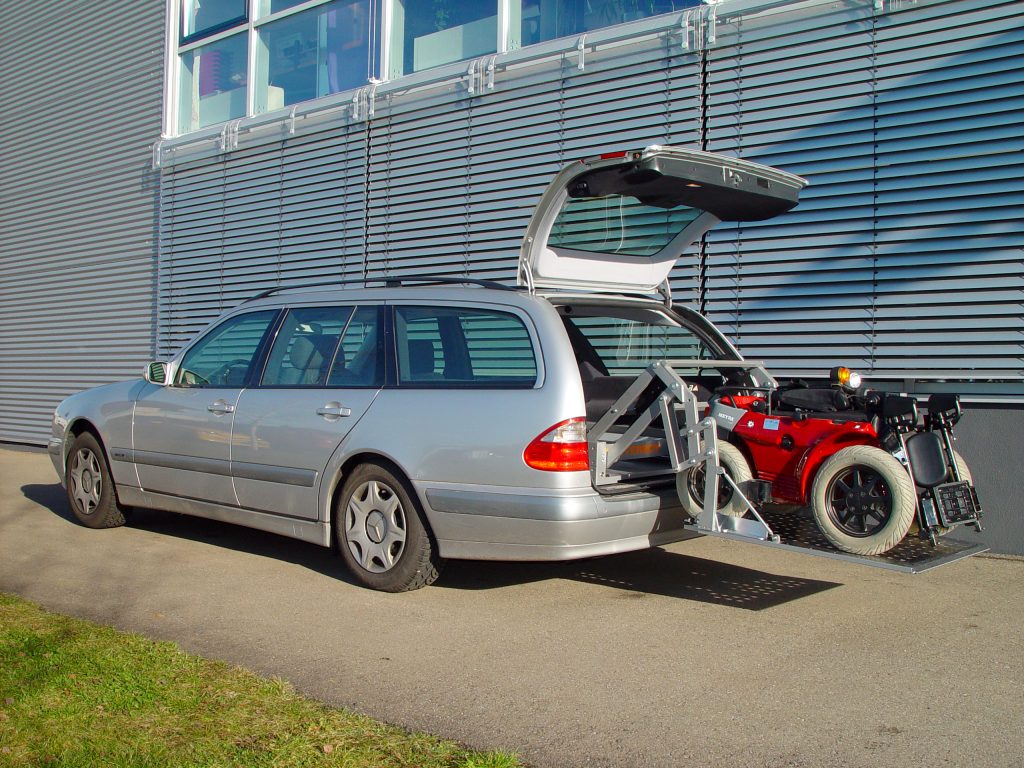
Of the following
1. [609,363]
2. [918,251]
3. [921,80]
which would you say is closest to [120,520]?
[609,363]

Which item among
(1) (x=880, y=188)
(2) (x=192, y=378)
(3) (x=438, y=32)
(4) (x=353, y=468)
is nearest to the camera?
(4) (x=353, y=468)

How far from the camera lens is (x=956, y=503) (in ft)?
16.1

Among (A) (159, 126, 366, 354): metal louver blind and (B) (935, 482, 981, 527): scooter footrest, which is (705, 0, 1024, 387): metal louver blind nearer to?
(B) (935, 482, 981, 527): scooter footrest

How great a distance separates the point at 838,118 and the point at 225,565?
5.24 metres

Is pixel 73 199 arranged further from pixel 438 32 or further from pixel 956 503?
pixel 956 503

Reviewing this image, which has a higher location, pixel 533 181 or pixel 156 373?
pixel 533 181

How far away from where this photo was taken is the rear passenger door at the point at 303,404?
579 centimetres

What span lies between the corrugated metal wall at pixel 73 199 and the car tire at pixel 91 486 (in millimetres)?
5373

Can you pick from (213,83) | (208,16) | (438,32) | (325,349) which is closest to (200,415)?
(325,349)

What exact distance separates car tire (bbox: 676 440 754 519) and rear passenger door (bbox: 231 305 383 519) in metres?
1.75

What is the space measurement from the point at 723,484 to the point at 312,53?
809 centimetres

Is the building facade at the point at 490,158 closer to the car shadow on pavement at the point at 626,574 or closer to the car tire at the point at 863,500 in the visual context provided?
the car tire at the point at 863,500

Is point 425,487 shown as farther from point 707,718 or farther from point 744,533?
point 707,718

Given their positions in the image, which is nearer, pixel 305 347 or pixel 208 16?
pixel 305 347
